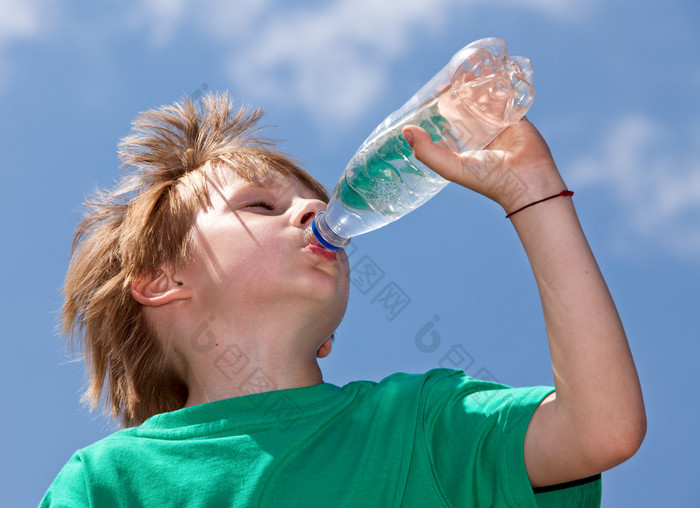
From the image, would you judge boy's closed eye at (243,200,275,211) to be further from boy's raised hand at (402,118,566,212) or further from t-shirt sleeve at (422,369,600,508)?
t-shirt sleeve at (422,369,600,508)

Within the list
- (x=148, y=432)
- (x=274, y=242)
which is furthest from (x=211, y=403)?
(x=274, y=242)

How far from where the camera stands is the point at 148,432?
2.22 meters

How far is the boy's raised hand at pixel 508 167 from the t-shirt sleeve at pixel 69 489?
1.23 meters

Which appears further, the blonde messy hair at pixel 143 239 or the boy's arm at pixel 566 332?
the blonde messy hair at pixel 143 239

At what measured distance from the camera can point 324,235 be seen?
239cm

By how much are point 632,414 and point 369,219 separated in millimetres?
1113

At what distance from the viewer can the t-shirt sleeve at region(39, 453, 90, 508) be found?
79.8 inches

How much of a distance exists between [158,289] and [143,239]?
0.63 feet

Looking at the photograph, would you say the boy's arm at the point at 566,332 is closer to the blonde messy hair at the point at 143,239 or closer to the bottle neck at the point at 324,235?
the bottle neck at the point at 324,235

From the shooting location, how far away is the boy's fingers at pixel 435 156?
1.99m

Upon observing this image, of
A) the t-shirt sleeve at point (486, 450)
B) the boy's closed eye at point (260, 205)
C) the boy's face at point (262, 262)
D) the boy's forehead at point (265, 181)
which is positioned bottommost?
the t-shirt sleeve at point (486, 450)

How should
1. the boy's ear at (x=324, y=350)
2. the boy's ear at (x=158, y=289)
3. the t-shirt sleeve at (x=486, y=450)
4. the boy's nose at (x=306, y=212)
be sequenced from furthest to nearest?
the boy's ear at (x=324, y=350)
the boy's ear at (x=158, y=289)
the boy's nose at (x=306, y=212)
the t-shirt sleeve at (x=486, y=450)

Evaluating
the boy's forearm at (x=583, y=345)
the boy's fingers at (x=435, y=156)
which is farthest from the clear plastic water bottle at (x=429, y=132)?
the boy's forearm at (x=583, y=345)

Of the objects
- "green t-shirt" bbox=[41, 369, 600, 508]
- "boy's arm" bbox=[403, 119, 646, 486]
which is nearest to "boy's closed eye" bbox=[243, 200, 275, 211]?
"green t-shirt" bbox=[41, 369, 600, 508]
